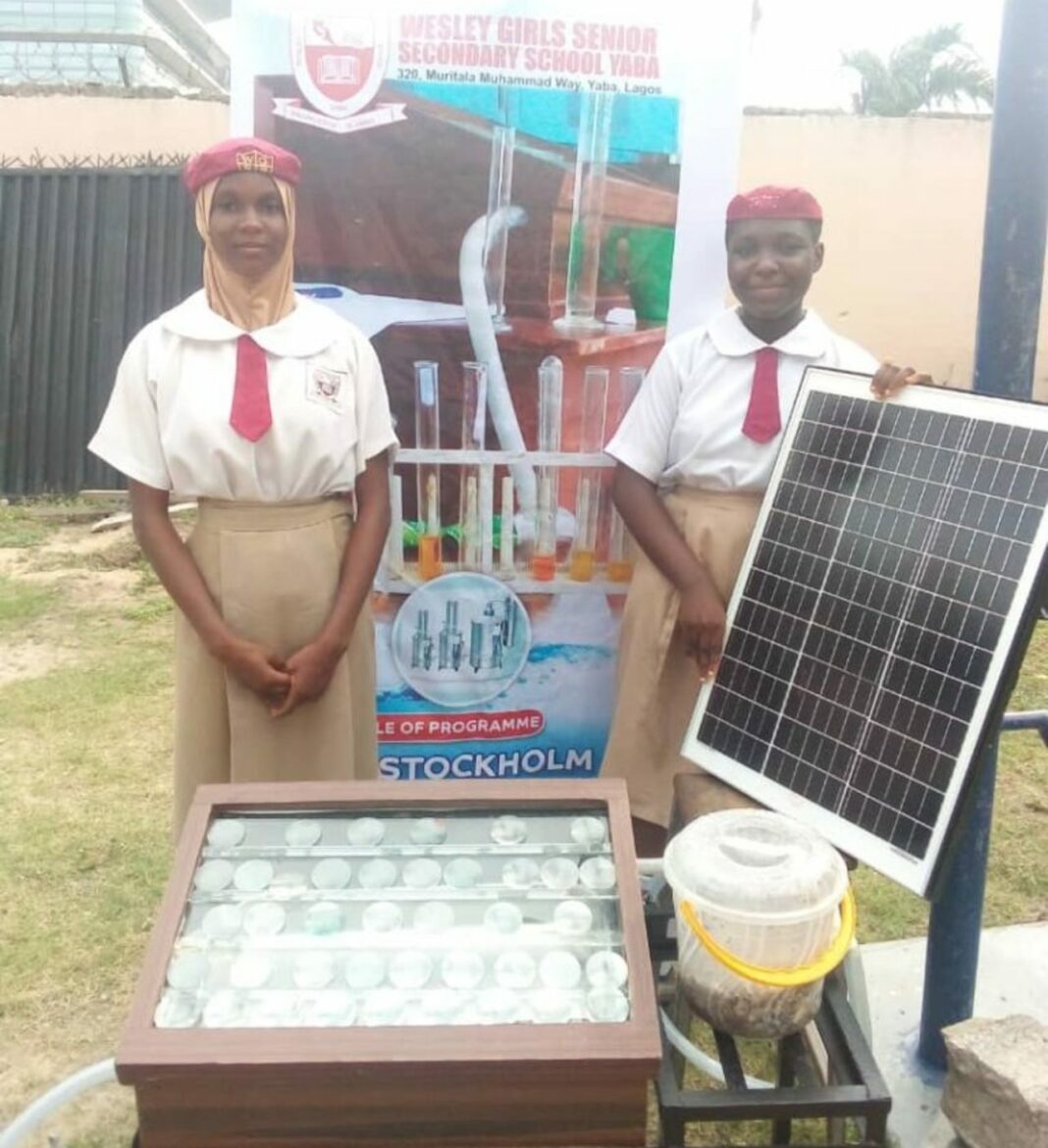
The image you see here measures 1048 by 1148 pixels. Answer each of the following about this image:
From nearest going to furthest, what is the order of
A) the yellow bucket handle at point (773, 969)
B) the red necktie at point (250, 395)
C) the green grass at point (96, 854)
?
the yellow bucket handle at point (773, 969) < the red necktie at point (250, 395) < the green grass at point (96, 854)

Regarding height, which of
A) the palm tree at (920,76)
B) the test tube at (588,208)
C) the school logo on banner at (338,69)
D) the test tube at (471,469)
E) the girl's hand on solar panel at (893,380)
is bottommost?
the test tube at (471,469)

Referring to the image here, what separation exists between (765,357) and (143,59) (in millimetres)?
10271

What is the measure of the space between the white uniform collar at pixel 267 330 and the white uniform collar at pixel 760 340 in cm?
85

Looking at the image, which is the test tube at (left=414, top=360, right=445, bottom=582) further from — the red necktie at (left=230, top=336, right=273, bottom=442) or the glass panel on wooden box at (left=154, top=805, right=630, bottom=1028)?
the glass panel on wooden box at (left=154, top=805, right=630, bottom=1028)

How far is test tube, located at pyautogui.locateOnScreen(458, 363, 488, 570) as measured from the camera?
2982 mm

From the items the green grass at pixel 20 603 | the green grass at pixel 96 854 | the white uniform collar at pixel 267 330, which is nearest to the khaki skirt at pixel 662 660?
the green grass at pixel 96 854

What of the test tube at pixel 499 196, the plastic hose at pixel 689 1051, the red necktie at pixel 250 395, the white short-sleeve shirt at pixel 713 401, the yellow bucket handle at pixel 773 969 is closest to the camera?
the yellow bucket handle at pixel 773 969

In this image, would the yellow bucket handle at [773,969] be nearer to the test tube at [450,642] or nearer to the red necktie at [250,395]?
the red necktie at [250,395]

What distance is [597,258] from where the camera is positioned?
2949 mm

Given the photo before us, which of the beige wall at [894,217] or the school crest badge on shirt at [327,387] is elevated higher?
the beige wall at [894,217]

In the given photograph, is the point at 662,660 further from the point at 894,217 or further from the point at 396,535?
the point at 894,217

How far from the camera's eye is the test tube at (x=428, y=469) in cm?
298

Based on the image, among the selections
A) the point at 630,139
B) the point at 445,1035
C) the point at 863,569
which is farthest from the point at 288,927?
the point at 630,139

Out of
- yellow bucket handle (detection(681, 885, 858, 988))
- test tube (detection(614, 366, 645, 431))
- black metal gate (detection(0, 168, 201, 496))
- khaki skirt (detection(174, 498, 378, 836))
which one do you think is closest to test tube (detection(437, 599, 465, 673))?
khaki skirt (detection(174, 498, 378, 836))
